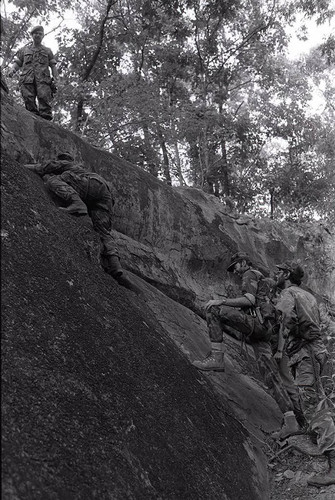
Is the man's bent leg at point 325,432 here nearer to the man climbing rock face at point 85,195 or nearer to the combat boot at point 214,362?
the combat boot at point 214,362

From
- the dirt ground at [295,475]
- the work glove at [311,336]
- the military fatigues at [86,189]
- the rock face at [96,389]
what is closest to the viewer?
the rock face at [96,389]

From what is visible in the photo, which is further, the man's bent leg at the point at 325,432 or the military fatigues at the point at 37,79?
the military fatigues at the point at 37,79

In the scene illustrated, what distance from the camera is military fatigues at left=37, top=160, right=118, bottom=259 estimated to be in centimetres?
664

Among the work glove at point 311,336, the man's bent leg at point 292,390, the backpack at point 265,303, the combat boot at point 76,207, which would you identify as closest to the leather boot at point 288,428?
the man's bent leg at point 292,390

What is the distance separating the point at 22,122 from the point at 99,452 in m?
7.31

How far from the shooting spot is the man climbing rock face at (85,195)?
6.54m

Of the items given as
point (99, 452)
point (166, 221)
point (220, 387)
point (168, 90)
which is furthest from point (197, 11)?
point (99, 452)

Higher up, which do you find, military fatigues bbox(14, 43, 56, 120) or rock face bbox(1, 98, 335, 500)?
military fatigues bbox(14, 43, 56, 120)

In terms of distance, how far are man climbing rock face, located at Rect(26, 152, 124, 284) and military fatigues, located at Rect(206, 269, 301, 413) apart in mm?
1415

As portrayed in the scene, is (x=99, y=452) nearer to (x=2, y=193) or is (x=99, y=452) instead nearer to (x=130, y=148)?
(x=2, y=193)

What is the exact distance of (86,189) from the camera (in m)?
7.11

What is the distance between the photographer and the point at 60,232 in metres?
5.30

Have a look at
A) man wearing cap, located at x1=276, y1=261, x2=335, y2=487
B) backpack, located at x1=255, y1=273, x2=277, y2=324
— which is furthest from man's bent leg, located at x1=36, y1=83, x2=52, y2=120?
man wearing cap, located at x1=276, y1=261, x2=335, y2=487

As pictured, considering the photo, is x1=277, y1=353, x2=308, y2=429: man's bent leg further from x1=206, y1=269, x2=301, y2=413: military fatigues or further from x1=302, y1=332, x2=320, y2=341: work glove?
x1=302, y1=332, x2=320, y2=341: work glove
